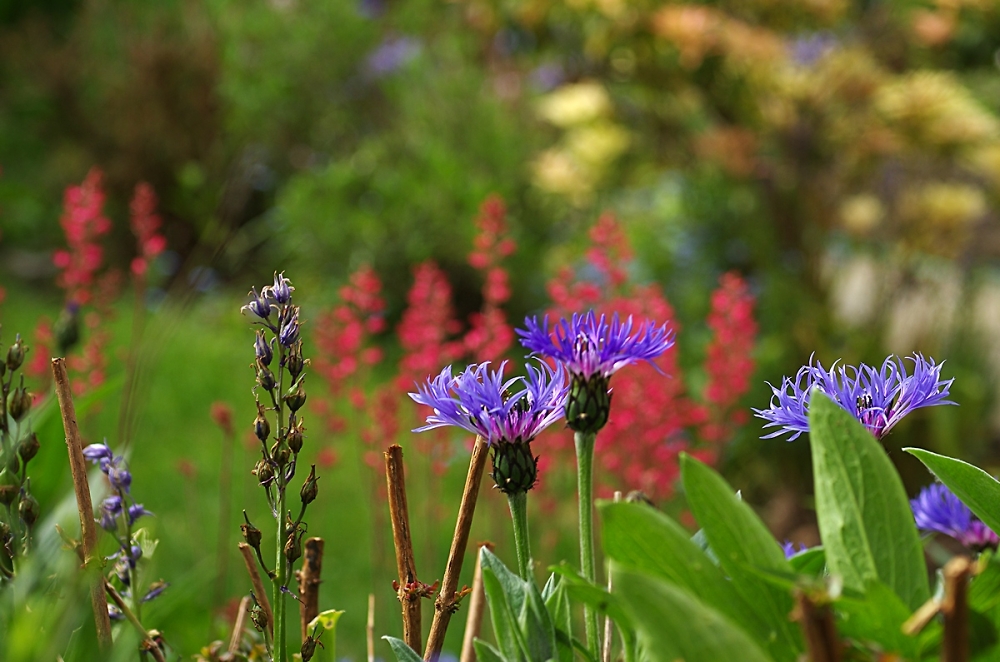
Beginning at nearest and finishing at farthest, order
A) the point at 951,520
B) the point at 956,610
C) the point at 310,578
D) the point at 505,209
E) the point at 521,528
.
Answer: the point at 956,610 < the point at 521,528 < the point at 310,578 < the point at 951,520 < the point at 505,209

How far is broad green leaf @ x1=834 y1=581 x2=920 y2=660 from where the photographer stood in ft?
1.52

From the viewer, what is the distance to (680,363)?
3.66 m

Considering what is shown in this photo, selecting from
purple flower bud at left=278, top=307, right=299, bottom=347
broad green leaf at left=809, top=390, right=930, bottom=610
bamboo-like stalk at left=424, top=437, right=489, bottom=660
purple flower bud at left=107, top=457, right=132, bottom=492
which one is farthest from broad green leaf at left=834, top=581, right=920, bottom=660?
purple flower bud at left=107, top=457, right=132, bottom=492

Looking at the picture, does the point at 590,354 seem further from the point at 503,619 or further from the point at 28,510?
the point at 28,510

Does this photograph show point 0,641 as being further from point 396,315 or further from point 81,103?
point 81,103

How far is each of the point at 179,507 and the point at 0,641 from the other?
2.70 meters

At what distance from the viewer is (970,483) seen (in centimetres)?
60

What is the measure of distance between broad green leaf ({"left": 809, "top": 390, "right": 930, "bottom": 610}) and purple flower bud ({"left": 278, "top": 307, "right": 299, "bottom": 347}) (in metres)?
0.31

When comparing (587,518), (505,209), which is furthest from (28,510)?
(505,209)

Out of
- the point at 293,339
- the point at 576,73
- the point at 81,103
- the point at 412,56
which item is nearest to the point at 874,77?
the point at 576,73

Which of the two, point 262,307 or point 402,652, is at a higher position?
point 262,307

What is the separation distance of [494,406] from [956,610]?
29 cm

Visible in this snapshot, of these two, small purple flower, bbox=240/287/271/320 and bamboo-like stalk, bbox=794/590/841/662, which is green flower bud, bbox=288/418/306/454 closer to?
small purple flower, bbox=240/287/271/320

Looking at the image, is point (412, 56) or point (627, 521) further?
point (412, 56)
